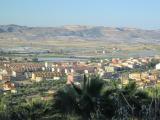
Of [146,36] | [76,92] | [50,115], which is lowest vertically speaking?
[146,36]

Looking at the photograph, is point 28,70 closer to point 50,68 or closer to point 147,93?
point 50,68

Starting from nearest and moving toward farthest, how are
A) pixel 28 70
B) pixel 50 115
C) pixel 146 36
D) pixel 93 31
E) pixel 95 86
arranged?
pixel 95 86
pixel 50 115
pixel 28 70
pixel 146 36
pixel 93 31

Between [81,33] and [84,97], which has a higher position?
[84,97]

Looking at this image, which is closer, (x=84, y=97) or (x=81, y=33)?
(x=84, y=97)

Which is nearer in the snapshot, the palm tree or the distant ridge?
the palm tree

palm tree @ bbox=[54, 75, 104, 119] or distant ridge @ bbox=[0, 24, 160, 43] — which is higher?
palm tree @ bbox=[54, 75, 104, 119]

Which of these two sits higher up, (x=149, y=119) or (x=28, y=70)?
(x=149, y=119)

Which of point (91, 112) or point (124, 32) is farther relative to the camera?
point (124, 32)

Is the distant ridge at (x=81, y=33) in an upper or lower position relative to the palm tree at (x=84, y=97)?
lower

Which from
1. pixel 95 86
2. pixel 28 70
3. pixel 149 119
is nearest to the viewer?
pixel 149 119

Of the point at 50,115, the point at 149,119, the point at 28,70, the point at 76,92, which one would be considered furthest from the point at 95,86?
the point at 28,70

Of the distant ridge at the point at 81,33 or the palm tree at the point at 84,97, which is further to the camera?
the distant ridge at the point at 81,33
